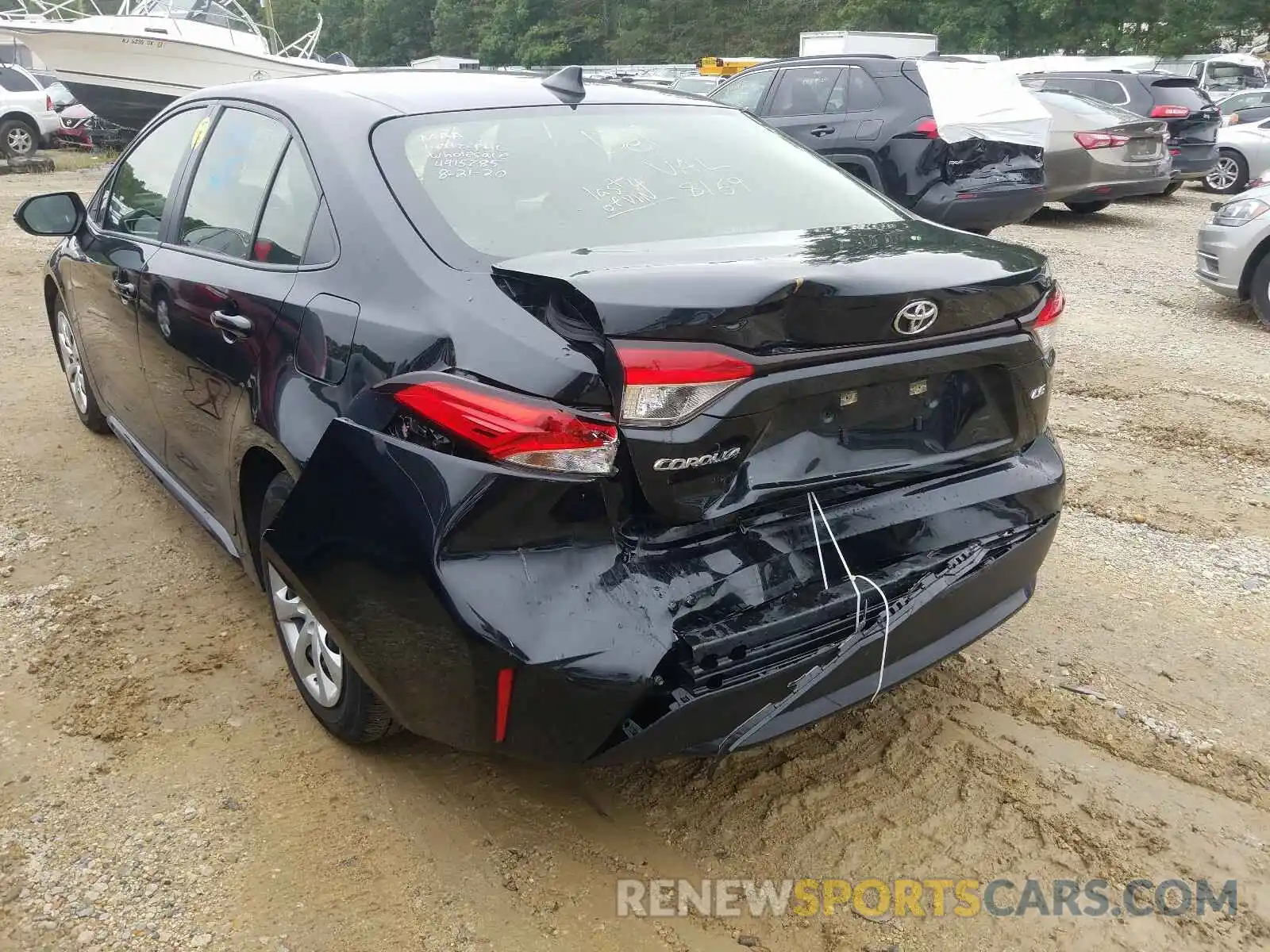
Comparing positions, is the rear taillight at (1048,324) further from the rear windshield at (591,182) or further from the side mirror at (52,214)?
the side mirror at (52,214)

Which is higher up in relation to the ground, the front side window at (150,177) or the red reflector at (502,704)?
the front side window at (150,177)

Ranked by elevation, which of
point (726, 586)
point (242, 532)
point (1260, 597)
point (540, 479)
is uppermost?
point (540, 479)

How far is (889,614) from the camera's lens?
2234mm

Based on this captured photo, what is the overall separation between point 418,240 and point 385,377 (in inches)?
13.8

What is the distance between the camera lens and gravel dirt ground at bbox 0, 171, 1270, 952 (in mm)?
2221

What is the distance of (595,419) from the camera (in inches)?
78.3

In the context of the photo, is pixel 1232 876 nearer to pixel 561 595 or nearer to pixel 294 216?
pixel 561 595

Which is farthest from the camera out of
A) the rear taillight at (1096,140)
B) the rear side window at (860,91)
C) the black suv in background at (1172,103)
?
the black suv in background at (1172,103)

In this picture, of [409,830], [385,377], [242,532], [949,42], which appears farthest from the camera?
[949,42]

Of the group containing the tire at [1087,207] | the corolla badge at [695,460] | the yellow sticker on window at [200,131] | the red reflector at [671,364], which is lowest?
the tire at [1087,207]

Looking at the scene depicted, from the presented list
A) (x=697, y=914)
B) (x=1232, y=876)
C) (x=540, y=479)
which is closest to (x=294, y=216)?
(x=540, y=479)

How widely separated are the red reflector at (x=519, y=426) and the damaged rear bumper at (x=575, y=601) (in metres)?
0.06

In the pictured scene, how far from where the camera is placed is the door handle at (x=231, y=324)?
2.72m

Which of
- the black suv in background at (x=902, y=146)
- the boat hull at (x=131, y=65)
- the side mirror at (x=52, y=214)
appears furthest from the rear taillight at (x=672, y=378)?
the boat hull at (x=131, y=65)
